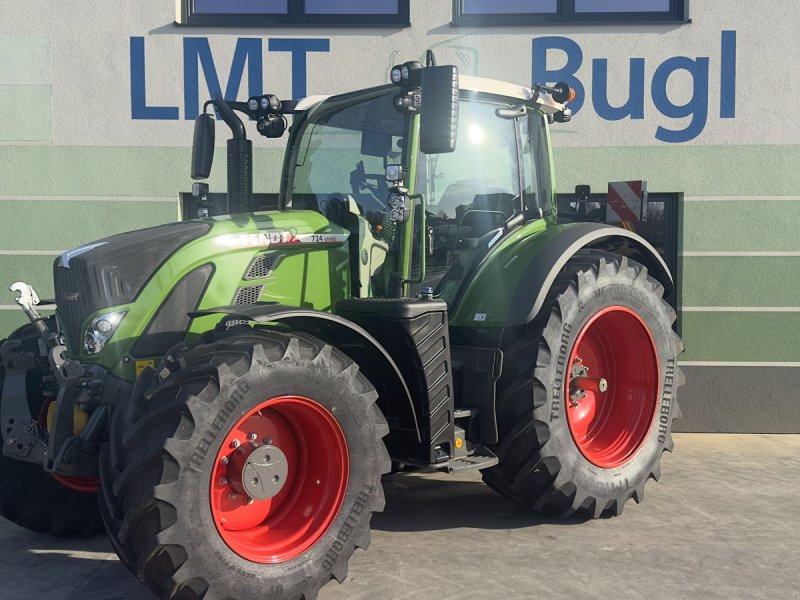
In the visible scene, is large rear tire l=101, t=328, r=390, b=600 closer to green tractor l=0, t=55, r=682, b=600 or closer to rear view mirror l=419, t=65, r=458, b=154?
green tractor l=0, t=55, r=682, b=600

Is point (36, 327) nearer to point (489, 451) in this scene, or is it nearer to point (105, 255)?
point (105, 255)

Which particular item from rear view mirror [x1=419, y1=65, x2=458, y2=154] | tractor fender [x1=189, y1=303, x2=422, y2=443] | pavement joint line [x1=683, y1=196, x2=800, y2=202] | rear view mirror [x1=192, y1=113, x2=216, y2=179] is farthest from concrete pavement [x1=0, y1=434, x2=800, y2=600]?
pavement joint line [x1=683, y1=196, x2=800, y2=202]

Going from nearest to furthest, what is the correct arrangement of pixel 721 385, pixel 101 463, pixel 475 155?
pixel 101 463 → pixel 475 155 → pixel 721 385

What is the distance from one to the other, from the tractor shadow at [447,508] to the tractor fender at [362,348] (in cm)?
77

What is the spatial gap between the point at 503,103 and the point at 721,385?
3.45m

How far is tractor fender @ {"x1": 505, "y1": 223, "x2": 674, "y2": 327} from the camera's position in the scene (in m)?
4.71

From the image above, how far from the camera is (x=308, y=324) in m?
4.24

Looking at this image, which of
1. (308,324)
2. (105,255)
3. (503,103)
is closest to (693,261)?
(503,103)

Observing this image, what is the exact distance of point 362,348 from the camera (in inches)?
169

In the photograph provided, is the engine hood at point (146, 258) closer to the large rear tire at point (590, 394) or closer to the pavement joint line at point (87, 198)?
the large rear tire at point (590, 394)

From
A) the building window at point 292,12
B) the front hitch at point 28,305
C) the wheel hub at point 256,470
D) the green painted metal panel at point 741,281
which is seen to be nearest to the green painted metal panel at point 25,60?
the building window at point 292,12

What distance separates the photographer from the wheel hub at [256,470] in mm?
3752

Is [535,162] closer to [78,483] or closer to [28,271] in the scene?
[78,483]

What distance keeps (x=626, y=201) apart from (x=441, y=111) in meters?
3.01
